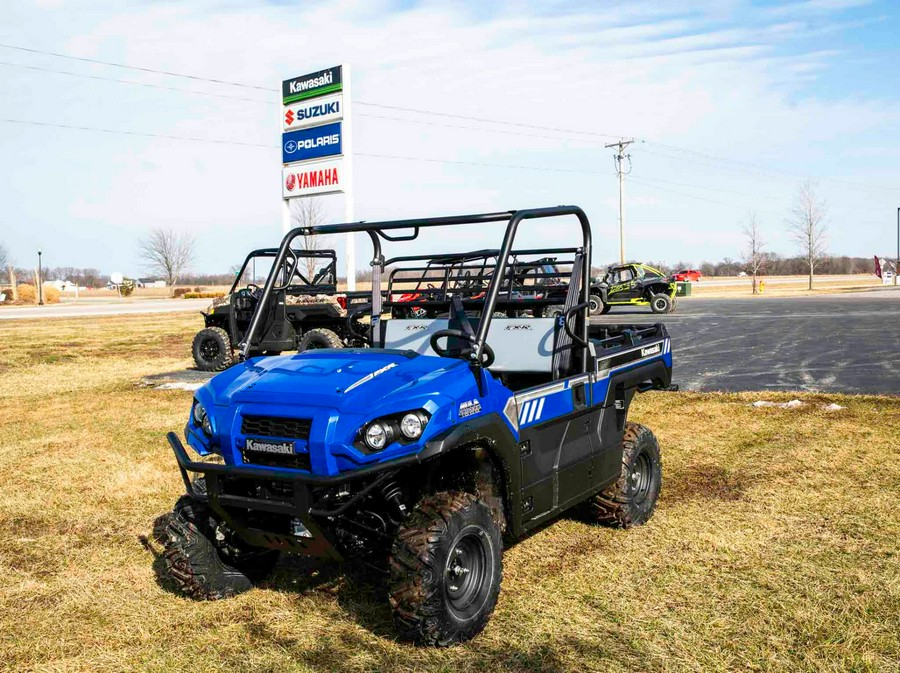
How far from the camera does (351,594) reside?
15.0 ft

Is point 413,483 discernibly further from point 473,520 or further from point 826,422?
point 826,422

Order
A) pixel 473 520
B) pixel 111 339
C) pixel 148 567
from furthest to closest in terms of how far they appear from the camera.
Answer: pixel 111 339 → pixel 148 567 → pixel 473 520

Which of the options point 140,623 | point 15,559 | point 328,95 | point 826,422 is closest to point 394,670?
point 140,623

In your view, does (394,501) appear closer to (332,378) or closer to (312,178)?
(332,378)

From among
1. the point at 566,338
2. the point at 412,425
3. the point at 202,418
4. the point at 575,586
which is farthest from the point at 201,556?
the point at 566,338

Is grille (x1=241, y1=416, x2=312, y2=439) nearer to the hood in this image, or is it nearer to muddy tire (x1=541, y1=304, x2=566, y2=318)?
the hood

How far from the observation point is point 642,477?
19.0ft

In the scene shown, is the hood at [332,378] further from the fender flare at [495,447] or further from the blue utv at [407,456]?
the fender flare at [495,447]

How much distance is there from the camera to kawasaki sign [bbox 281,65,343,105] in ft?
67.6

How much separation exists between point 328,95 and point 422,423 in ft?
60.6

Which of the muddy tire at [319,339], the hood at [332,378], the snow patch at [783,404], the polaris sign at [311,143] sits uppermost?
the polaris sign at [311,143]

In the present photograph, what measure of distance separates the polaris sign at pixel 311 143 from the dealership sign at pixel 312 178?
22cm

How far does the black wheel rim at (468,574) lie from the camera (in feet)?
12.8

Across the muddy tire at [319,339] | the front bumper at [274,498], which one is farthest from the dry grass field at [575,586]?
the muddy tire at [319,339]
